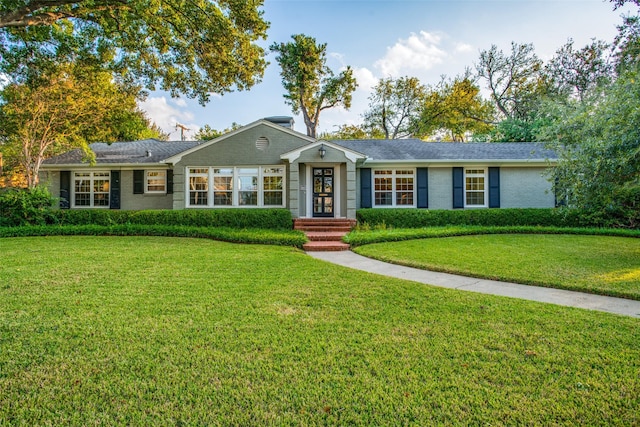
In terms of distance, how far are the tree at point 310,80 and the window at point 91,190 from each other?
1639 centimetres

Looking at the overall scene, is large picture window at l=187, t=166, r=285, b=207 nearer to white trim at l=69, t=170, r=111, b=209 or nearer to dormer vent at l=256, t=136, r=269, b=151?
dormer vent at l=256, t=136, r=269, b=151

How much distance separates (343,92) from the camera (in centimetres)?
2706

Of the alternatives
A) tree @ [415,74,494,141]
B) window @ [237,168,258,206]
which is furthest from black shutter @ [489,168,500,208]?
tree @ [415,74,494,141]

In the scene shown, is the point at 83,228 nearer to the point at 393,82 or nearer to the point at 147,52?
the point at 147,52

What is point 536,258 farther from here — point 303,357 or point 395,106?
point 395,106

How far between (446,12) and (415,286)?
39.7ft

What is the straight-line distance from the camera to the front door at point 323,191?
1348 centimetres

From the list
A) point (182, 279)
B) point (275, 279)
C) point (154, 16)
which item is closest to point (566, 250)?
point (275, 279)

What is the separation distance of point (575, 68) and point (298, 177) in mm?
25665

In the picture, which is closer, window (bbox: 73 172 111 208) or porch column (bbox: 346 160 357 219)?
porch column (bbox: 346 160 357 219)

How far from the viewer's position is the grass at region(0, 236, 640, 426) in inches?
83.7

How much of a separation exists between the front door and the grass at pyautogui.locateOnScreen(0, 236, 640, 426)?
8503mm

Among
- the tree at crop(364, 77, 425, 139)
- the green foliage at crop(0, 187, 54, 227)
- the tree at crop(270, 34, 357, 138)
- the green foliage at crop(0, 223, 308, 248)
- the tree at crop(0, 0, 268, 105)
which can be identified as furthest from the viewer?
the tree at crop(364, 77, 425, 139)

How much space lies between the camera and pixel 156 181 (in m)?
14.7
